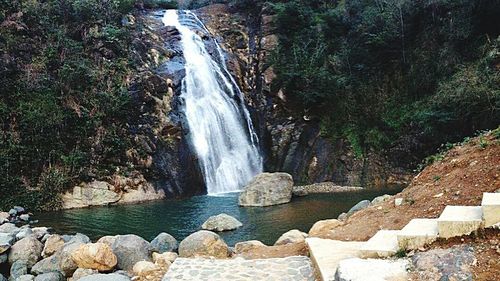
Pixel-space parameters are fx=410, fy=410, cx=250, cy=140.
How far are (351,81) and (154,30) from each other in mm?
11802

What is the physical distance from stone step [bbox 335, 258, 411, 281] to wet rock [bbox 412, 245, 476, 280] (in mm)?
142

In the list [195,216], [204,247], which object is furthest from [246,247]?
[195,216]

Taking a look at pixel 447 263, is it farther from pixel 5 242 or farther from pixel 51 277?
pixel 5 242

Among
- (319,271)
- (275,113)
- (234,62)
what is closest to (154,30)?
(234,62)

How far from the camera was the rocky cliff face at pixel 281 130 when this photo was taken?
19.2 meters

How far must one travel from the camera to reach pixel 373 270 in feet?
13.1

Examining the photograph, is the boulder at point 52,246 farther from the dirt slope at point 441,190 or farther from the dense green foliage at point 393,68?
the dense green foliage at point 393,68

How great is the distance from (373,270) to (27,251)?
7.22 metres

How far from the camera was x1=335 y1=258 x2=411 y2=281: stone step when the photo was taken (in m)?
3.81

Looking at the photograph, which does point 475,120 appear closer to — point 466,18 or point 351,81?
point 466,18

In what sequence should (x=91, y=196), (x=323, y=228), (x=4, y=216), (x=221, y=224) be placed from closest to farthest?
(x=323, y=228)
(x=221, y=224)
(x=4, y=216)
(x=91, y=196)

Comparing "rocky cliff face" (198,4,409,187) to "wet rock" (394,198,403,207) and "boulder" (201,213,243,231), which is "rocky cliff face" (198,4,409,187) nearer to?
"boulder" (201,213,243,231)

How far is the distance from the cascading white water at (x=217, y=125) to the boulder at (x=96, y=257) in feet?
37.8

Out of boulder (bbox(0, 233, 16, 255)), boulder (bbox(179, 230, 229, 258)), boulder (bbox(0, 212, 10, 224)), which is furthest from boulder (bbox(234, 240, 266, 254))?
boulder (bbox(0, 212, 10, 224))
